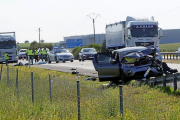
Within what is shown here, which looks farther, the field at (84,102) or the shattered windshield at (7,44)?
the shattered windshield at (7,44)

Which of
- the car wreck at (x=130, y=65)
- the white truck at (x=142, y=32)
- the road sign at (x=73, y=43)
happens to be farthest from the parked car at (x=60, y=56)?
the road sign at (x=73, y=43)

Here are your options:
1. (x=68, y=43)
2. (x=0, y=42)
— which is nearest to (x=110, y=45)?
(x=0, y=42)

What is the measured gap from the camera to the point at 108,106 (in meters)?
8.61

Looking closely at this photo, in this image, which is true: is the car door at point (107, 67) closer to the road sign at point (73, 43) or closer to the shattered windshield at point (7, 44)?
the shattered windshield at point (7, 44)

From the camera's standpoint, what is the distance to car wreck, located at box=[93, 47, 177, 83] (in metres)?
14.9

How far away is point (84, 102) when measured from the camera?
961 cm

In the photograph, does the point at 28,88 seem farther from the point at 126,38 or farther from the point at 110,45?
the point at 110,45

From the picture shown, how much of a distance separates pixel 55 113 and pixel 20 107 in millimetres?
1835

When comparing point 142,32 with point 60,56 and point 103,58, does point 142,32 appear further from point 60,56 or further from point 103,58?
point 103,58

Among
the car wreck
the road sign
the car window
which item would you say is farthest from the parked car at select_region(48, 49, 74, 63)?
the road sign

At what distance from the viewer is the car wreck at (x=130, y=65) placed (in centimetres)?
1491

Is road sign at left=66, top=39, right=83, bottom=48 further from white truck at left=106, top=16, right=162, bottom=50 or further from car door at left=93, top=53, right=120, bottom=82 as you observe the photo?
car door at left=93, top=53, right=120, bottom=82

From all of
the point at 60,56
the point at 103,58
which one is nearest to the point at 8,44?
the point at 60,56

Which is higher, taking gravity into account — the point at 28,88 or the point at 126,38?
the point at 126,38
